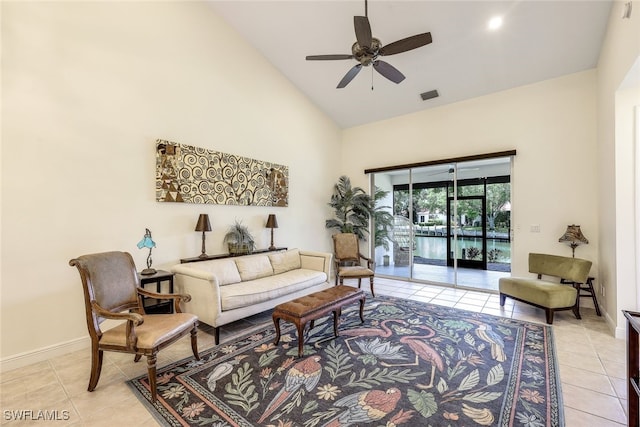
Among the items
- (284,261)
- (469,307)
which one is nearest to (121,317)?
(284,261)

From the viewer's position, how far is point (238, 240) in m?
4.54

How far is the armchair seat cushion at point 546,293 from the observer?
144 inches

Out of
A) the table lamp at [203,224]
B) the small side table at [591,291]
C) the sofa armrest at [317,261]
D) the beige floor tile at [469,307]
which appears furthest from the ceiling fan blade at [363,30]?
the small side table at [591,291]

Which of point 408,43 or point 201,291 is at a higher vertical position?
point 408,43

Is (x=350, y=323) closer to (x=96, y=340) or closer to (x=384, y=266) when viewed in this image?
(x=96, y=340)

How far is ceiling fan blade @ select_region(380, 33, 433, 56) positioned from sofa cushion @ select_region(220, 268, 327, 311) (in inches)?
128

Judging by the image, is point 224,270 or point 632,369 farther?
point 224,270

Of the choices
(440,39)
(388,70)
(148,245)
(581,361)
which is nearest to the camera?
(581,361)

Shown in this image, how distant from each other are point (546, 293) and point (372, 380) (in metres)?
2.88

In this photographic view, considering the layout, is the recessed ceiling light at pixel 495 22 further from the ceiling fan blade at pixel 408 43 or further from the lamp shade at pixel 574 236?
the lamp shade at pixel 574 236

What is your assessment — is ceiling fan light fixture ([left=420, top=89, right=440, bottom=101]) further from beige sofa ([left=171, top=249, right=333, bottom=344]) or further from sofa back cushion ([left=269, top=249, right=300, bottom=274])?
sofa back cushion ([left=269, top=249, right=300, bottom=274])

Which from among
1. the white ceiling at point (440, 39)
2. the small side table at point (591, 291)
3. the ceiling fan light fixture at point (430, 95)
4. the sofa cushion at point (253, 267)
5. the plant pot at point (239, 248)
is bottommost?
the small side table at point (591, 291)

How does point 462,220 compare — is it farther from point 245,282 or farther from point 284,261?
point 245,282

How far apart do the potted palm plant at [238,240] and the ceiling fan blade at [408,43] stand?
3.27 m
